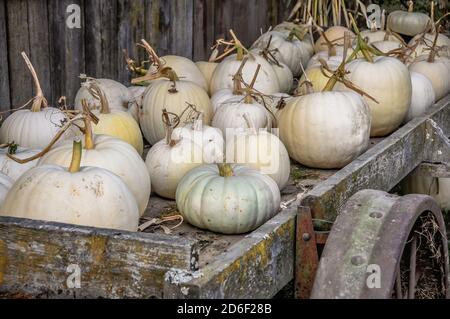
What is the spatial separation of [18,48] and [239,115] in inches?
43.7

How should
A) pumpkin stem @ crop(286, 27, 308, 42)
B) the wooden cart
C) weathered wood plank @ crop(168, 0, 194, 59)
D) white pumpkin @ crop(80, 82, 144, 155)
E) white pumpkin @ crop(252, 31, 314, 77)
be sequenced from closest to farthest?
1. the wooden cart
2. white pumpkin @ crop(80, 82, 144, 155)
3. weathered wood plank @ crop(168, 0, 194, 59)
4. white pumpkin @ crop(252, 31, 314, 77)
5. pumpkin stem @ crop(286, 27, 308, 42)

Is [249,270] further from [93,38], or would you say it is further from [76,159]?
[93,38]

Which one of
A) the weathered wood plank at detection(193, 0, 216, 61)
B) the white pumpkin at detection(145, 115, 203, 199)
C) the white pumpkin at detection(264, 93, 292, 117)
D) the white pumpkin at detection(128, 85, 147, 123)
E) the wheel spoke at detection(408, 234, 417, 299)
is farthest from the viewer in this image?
the weathered wood plank at detection(193, 0, 216, 61)

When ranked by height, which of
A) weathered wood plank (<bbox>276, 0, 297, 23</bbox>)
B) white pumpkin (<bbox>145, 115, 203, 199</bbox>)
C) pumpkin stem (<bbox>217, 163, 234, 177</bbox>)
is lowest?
white pumpkin (<bbox>145, 115, 203, 199</bbox>)

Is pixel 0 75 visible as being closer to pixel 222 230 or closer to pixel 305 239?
pixel 222 230

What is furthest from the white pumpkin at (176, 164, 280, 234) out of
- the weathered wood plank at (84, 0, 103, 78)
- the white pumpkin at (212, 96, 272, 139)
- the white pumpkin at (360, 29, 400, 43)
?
the white pumpkin at (360, 29, 400, 43)

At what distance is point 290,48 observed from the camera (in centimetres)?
554

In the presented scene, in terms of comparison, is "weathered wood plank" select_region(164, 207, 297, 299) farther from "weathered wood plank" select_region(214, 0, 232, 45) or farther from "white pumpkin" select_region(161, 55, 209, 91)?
"weathered wood plank" select_region(214, 0, 232, 45)

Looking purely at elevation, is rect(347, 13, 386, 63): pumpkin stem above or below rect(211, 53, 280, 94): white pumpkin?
above

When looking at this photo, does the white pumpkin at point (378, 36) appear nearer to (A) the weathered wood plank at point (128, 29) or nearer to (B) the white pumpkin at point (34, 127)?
(A) the weathered wood plank at point (128, 29)

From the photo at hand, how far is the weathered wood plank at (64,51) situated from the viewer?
4.09m

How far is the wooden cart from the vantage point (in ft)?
7.32

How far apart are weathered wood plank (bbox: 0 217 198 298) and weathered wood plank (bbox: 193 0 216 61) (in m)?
3.25
